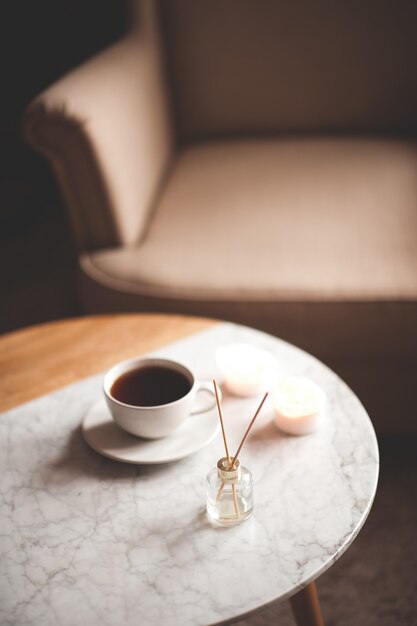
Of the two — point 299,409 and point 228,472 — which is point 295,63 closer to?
point 299,409

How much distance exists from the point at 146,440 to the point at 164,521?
0.35 feet

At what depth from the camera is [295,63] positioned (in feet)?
5.36

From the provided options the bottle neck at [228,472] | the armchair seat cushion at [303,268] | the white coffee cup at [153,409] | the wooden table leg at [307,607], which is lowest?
the wooden table leg at [307,607]

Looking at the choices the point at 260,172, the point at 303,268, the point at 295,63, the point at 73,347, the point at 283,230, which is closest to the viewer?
the point at 73,347

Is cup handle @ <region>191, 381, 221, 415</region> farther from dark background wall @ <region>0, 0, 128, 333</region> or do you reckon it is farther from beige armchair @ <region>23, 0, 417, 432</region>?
dark background wall @ <region>0, 0, 128, 333</region>

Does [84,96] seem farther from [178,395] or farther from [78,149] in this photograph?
[178,395]

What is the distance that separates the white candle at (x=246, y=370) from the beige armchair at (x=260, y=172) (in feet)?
1.08

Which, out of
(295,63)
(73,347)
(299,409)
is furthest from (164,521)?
(295,63)

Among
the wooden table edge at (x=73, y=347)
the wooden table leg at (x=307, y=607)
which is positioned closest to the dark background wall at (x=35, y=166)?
the wooden table edge at (x=73, y=347)

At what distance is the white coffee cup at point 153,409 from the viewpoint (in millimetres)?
656

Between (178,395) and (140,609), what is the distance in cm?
23

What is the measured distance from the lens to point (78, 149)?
47.1 inches

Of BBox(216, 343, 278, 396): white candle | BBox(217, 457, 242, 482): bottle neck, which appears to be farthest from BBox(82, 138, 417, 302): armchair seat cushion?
BBox(217, 457, 242, 482): bottle neck

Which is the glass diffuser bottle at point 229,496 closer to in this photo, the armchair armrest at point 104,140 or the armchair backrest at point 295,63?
the armchair armrest at point 104,140
